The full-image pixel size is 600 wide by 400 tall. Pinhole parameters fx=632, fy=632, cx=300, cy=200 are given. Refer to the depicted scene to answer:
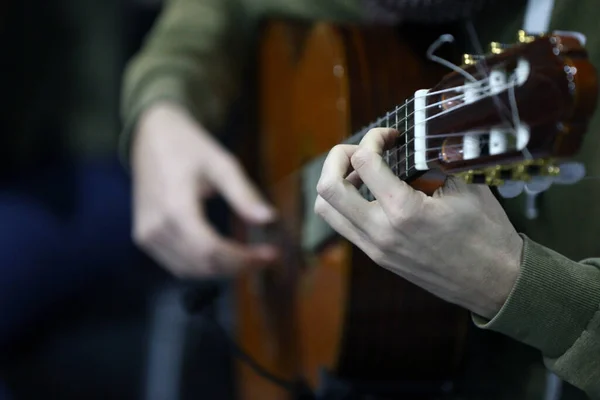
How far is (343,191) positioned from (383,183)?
0.08ft

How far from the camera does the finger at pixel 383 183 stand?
0.91ft

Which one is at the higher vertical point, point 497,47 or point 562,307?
point 497,47

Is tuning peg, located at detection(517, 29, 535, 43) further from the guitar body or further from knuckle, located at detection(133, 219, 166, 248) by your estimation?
knuckle, located at detection(133, 219, 166, 248)

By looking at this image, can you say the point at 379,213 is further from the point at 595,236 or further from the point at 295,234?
the point at 295,234

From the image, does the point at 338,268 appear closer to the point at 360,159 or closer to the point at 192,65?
the point at 360,159

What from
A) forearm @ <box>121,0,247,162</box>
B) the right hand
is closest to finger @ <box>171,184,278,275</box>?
the right hand

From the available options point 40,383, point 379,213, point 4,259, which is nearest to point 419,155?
point 379,213

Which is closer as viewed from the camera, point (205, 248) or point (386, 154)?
point (386, 154)

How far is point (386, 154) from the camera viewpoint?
303 millimetres

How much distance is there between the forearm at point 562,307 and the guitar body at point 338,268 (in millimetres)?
61

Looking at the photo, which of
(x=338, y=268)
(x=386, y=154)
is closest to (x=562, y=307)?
(x=386, y=154)

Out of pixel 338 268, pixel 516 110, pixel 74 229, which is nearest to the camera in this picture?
pixel 516 110

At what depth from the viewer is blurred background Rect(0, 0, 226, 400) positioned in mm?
886

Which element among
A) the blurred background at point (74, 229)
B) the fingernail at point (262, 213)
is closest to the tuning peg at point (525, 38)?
the fingernail at point (262, 213)
